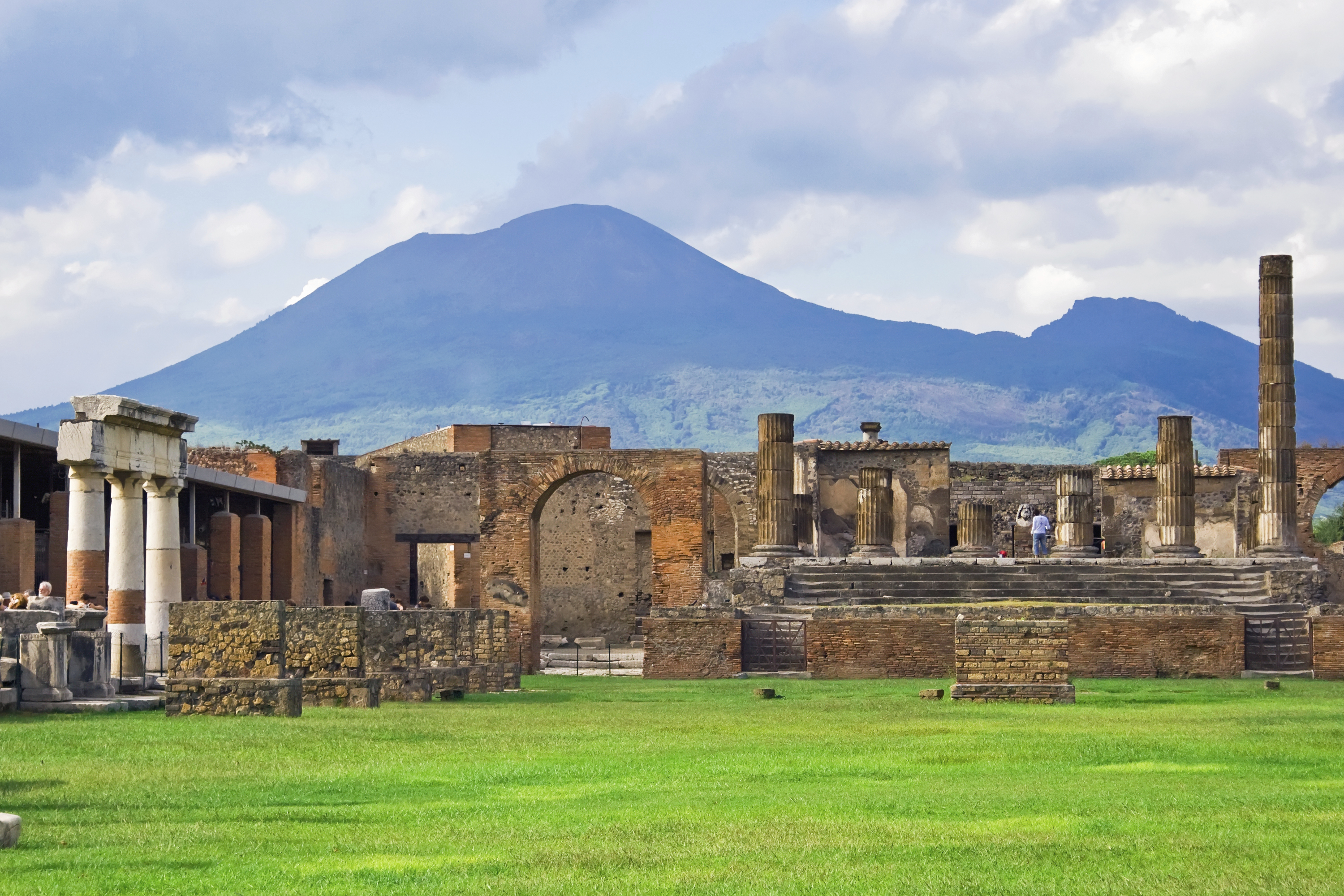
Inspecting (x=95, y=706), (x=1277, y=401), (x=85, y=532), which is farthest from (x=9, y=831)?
(x=1277, y=401)

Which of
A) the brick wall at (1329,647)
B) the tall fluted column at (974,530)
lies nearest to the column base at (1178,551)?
the tall fluted column at (974,530)

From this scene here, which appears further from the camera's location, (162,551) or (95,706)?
(162,551)

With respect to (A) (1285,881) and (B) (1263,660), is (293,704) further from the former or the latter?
(B) (1263,660)

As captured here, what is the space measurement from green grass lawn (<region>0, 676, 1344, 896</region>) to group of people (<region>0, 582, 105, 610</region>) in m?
3.38

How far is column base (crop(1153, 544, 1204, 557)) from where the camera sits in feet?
117

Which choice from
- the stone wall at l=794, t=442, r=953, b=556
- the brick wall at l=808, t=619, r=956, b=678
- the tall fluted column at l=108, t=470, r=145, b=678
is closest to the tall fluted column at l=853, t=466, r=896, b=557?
the stone wall at l=794, t=442, r=953, b=556

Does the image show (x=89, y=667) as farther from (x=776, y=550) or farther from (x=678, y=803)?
(x=776, y=550)

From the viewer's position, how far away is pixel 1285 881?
25.0ft

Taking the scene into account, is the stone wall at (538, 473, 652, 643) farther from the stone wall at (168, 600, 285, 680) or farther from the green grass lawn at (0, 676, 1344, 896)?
the green grass lawn at (0, 676, 1344, 896)

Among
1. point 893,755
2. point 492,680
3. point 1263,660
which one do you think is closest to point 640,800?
point 893,755

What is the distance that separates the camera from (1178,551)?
35969mm

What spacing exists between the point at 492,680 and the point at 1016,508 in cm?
2861

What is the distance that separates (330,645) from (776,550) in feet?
52.1

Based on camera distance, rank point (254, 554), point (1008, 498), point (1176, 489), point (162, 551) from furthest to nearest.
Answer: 1. point (1008, 498)
2. point (254, 554)
3. point (1176, 489)
4. point (162, 551)
